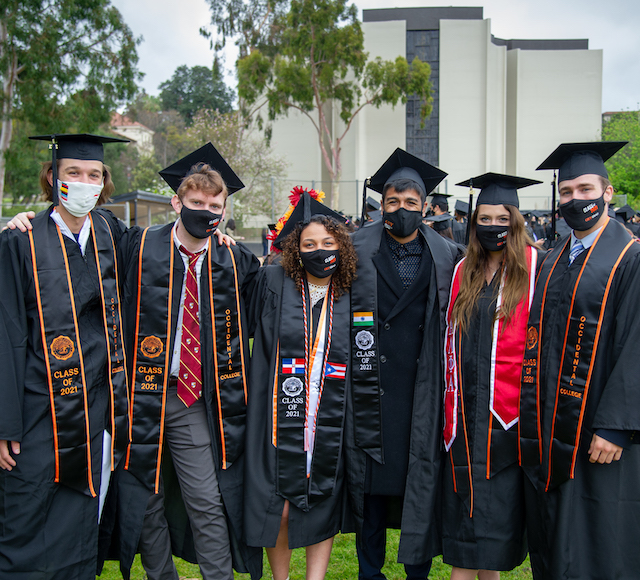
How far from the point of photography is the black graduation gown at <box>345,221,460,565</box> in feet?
9.81

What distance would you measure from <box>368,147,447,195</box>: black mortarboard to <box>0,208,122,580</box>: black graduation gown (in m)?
1.78

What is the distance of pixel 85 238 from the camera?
280 centimetres

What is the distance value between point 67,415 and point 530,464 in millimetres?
2232

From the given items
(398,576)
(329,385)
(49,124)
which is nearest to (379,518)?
(398,576)

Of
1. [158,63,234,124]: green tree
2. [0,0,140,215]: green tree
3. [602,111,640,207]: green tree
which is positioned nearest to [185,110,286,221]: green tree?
[0,0,140,215]: green tree

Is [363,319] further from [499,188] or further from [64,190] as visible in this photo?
[64,190]

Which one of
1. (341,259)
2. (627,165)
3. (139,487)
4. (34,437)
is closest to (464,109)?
(627,165)

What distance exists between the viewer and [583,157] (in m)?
2.79

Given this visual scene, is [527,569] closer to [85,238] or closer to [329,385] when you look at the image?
[329,385]

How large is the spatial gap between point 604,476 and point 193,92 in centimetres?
5886

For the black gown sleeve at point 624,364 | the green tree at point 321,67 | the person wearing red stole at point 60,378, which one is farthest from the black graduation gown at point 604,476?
the green tree at point 321,67

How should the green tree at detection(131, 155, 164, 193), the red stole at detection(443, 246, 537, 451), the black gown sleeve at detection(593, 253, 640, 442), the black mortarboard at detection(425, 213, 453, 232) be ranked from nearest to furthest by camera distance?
1. the black gown sleeve at detection(593, 253, 640, 442)
2. the red stole at detection(443, 246, 537, 451)
3. the black mortarboard at detection(425, 213, 453, 232)
4. the green tree at detection(131, 155, 164, 193)

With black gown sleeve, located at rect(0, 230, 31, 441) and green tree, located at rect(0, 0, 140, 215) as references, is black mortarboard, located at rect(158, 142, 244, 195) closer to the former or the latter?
black gown sleeve, located at rect(0, 230, 31, 441)

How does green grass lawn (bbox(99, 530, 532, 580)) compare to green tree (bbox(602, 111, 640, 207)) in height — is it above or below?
below
